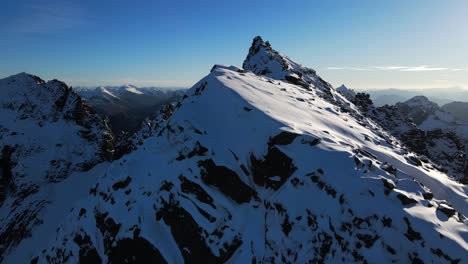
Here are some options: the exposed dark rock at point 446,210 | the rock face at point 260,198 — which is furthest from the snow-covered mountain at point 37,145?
the exposed dark rock at point 446,210

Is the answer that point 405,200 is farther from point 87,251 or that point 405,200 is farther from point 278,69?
point 278,69

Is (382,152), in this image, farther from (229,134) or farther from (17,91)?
(17,91)

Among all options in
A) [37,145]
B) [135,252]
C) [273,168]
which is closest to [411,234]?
[273,168]

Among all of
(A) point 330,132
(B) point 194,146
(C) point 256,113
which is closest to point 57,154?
(B) point 194,146

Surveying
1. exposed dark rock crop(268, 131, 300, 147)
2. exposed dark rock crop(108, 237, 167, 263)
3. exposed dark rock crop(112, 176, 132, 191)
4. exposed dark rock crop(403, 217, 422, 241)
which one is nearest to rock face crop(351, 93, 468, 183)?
exposed dark rock crop(268, 131, 300, 147)

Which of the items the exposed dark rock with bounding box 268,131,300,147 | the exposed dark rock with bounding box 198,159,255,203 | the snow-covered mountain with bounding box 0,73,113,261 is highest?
the exposed dark rock with bounding box 268,131,300,147

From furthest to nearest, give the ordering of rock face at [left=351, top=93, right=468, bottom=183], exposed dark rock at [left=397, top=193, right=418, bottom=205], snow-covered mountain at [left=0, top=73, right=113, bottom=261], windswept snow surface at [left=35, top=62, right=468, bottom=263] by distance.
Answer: rock face at [left=351, top=93, right=468, bottom=183], snow-covered mountain at [left=0, top=73, right=113, bottom=261], exposed dark rock at [left=397, top=193, right=418, bottom=205], windswept snow surface at [left=35, top=62, right=468, bottom=263]

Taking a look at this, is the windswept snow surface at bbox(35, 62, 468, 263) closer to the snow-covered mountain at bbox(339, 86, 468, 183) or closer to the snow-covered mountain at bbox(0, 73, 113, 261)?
the snow-covered mountain at bbox(0, 73, 113, 261)
